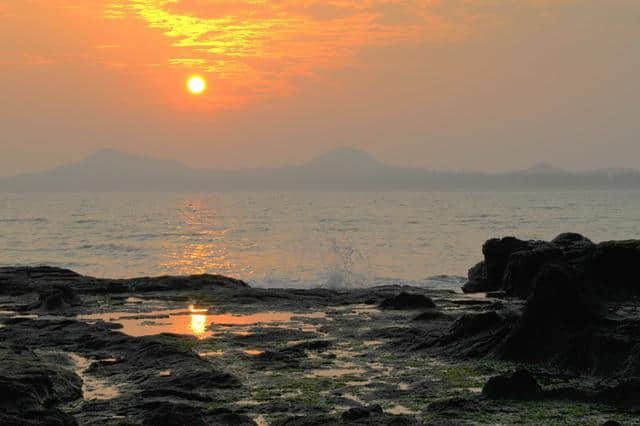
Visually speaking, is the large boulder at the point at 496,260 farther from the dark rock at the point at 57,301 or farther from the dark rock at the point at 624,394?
the dark rock at the point at 624,394

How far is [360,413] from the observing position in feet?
43.2

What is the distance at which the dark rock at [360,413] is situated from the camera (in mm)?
13125

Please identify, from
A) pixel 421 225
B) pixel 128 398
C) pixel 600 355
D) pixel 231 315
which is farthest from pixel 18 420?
pixel 421 225

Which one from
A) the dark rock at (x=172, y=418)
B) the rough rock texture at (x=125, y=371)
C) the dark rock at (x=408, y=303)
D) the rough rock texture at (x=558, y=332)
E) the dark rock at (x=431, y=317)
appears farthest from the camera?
the dark rock at (x=408, y=303)

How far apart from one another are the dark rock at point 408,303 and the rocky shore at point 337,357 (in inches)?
2.4

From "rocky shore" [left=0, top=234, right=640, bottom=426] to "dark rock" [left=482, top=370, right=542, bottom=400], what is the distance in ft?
0.08

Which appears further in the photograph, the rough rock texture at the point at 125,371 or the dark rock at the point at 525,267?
the dark rock at the point at 525,267

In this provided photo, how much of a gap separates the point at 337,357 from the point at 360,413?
5780mm

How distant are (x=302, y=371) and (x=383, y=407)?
3440mm

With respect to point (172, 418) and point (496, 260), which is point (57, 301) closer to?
point (172, 418)

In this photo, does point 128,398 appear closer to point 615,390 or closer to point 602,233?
point 615,390

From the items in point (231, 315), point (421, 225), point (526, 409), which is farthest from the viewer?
point (421, 225)

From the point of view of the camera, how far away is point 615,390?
14375 mm

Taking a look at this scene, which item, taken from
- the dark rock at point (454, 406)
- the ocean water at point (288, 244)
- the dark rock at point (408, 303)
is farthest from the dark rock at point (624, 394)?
the ocean water at point (288, 244)
